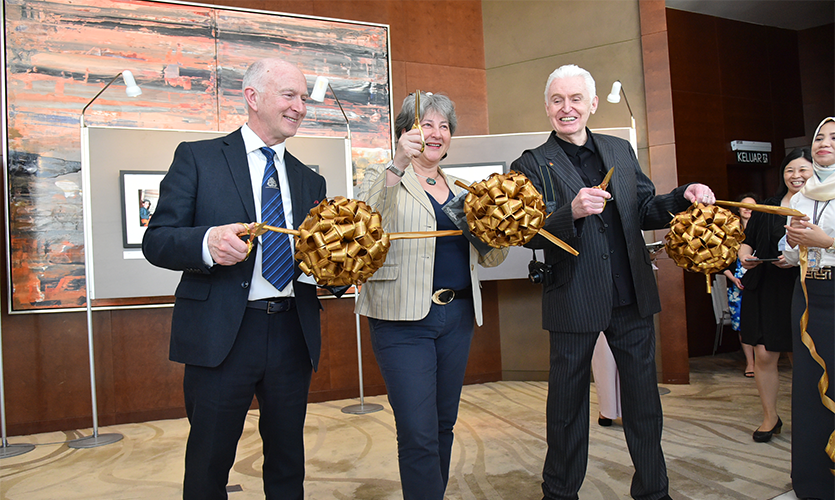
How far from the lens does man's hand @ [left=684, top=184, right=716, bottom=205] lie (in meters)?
2.15

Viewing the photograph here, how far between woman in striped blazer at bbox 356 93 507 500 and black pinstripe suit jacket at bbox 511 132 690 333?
317 mm

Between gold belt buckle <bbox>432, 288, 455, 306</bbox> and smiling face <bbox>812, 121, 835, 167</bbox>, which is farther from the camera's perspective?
smiling face <bbox>812, 121, 835, 167</bbox>

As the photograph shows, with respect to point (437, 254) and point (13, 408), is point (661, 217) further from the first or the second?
point (13, 408)

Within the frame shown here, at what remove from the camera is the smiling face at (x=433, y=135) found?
7.28 ft

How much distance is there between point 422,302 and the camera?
6.71 feet

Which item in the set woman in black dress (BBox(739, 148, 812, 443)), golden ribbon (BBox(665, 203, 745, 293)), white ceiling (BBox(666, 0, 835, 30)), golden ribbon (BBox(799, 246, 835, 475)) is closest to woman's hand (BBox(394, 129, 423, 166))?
golden ribbon (BBox(665, 203, 745, 293))

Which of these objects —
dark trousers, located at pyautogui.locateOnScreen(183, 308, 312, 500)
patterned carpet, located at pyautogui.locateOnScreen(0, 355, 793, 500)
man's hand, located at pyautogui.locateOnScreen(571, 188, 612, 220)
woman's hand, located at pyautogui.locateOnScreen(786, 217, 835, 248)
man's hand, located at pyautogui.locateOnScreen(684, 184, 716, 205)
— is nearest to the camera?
dark trousers, located at pyautogui.locateOnScreen(183, 308, 312, 500)

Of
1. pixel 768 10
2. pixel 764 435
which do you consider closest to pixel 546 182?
pixel 764 435

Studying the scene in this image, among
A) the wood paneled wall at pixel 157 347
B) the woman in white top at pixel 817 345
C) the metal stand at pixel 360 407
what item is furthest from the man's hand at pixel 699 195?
the wood paneled wall at pixel 157 347

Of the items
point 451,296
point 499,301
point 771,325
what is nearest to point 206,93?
point 499,301

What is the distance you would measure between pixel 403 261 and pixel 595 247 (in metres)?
0.83

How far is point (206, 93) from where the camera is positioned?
17.0ft

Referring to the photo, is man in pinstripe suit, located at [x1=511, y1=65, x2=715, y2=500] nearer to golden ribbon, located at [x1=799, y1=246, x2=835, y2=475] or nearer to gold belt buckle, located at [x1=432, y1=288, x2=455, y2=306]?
gold belt buckle, located at [x1=432, y1=288, x2=455, y2=306]

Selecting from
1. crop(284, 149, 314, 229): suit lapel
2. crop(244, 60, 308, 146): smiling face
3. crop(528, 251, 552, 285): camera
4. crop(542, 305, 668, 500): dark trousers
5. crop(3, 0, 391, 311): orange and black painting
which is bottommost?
crop(542, 305, 668, 500): dark trousers
